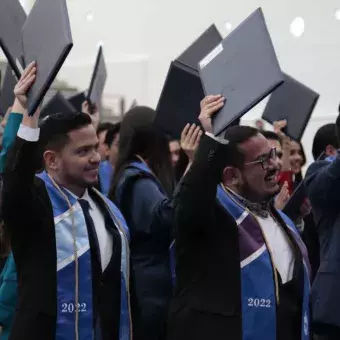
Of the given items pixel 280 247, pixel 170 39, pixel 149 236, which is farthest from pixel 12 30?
pixel 170 39

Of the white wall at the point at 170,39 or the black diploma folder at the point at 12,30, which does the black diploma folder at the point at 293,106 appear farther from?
the white wall at the point at 170,39

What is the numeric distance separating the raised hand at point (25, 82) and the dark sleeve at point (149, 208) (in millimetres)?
1046

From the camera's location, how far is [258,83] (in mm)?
2518

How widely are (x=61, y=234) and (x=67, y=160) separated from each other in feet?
1.03

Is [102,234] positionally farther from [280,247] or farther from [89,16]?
[89,16]

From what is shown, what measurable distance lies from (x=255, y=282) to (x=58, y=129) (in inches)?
36.5

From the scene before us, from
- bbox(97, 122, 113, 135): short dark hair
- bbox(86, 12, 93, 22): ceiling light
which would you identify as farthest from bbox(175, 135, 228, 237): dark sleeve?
bbox(86, 12, 93, 22): ceiling light

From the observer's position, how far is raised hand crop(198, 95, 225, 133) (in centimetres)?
260

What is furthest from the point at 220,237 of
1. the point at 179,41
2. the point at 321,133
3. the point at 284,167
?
the point at 179,41

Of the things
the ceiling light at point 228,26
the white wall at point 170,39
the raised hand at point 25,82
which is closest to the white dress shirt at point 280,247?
the raised hand at point 25,82

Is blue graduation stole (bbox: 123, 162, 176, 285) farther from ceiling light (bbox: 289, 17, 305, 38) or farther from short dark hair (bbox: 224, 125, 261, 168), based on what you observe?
ceiling light (bbox: 289, 17, 305, 38)

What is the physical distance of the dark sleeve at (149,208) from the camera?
137 inches

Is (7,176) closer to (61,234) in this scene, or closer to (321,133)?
(61,234)

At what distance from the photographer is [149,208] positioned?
3562mm
